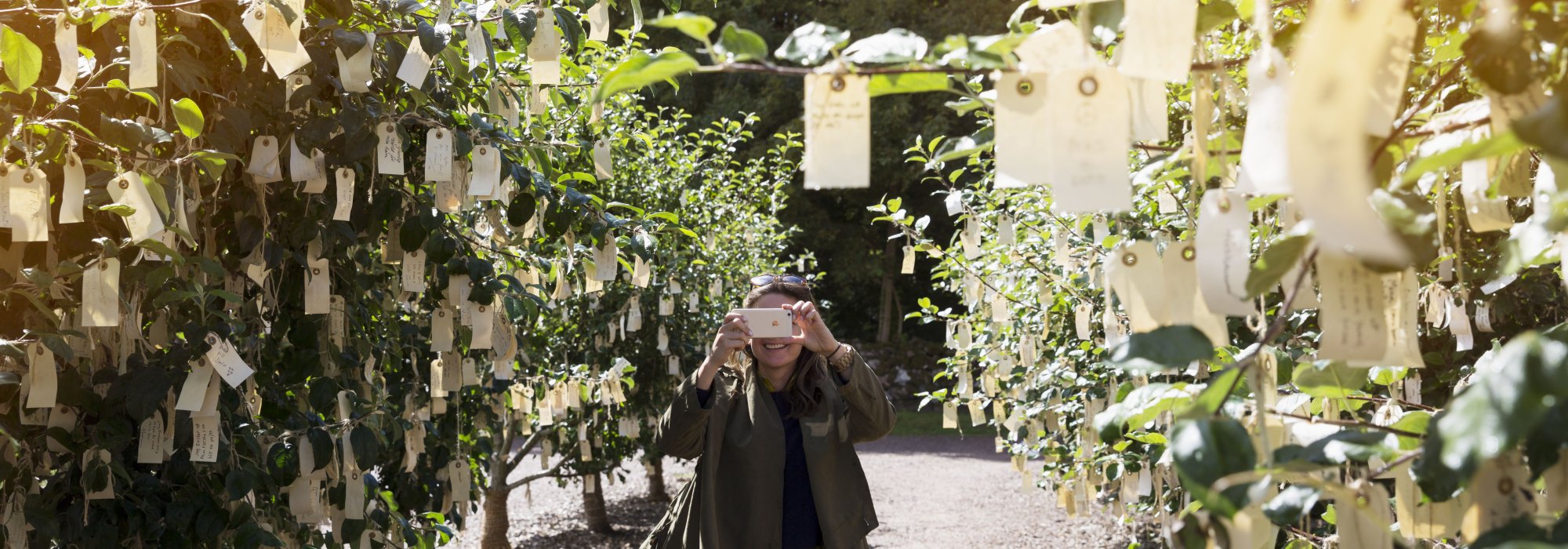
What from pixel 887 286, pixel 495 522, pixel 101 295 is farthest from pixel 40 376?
pixel 887 286

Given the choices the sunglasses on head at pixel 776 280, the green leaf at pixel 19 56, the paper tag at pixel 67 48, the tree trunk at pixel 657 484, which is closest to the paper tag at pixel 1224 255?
the green leaf at pixel 19 56

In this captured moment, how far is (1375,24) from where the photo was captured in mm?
527

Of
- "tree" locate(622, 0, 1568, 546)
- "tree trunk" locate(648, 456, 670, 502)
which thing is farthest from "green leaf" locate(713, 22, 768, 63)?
"tree trunk" locate(648, 456, 670, 502)

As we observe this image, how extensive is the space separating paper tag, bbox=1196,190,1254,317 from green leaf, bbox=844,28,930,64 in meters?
0.23

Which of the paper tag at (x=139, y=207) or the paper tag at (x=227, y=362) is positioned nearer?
the paper tag at (x=139, y=207)

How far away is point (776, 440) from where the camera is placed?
2.37 metres

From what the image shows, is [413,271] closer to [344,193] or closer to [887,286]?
[344,193]

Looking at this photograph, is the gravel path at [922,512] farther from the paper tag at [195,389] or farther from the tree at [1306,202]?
the tree at [1306,202]

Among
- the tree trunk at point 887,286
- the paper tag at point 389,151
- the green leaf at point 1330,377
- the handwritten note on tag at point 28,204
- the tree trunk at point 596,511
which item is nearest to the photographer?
the green leaf at point 1330,377

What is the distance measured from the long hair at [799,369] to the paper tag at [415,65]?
3.22 ft

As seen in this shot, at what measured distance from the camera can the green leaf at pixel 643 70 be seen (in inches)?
27.4

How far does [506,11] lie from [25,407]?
89 centimetres

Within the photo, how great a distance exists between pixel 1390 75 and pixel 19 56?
1356 mm

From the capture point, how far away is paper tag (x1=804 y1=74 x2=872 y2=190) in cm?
76
